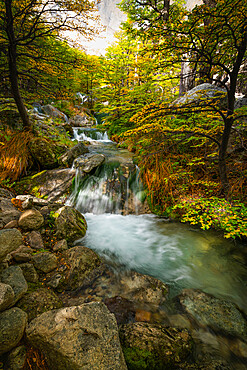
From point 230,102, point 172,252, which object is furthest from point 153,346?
point 230,102

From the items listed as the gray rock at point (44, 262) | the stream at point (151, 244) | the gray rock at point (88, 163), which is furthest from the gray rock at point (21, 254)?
the gray rock at point (88, 163)

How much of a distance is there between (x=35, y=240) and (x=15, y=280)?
41.0 inches

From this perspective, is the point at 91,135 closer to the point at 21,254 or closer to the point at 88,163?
the point at 88,163

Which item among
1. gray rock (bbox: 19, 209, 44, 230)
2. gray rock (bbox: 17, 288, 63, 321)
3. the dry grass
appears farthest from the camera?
the dry grass

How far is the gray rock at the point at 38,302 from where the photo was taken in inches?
64.3

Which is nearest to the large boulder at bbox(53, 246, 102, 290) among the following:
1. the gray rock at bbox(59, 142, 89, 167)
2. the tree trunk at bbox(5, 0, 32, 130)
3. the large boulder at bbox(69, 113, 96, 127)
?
the gray rock at bbox(59, 142, 89, 167)

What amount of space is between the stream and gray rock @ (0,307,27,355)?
160 centimetres

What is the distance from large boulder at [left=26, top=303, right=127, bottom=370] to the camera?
115 centimetres

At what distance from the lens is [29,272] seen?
2117 mm

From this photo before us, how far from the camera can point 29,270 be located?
2129 millimetres

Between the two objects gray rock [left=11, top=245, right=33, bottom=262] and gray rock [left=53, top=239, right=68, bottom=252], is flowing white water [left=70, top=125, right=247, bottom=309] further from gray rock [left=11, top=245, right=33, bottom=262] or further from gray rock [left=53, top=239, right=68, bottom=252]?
gray rock [left=11, top=245, right=33, bottom=262]

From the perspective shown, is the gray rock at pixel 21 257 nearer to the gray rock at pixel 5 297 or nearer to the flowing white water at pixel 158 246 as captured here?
the gray rock at pixel 5 297

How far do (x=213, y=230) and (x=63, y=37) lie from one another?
23.0ft

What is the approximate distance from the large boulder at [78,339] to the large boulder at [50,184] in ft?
12.2
